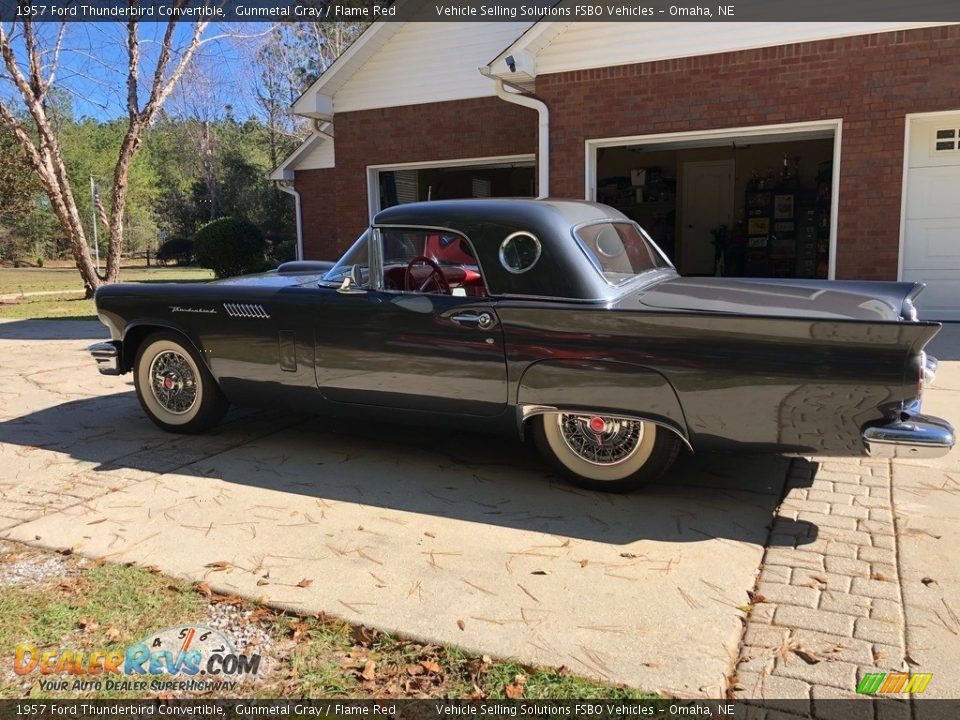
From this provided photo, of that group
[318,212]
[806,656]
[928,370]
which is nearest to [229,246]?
[318,212]

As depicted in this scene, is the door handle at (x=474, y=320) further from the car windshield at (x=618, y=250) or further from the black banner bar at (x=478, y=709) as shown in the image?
the black banner bar at (x=478, y=709)

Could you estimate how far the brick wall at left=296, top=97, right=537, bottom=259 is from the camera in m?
12.0

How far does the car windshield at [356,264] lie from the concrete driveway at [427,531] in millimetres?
1153

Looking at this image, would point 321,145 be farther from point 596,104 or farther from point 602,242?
point 602,242

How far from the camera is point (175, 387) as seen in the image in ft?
17.6

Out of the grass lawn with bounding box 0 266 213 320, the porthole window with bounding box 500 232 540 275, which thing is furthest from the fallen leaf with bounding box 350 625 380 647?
the grass lawn with bounding box 0 266 213 320

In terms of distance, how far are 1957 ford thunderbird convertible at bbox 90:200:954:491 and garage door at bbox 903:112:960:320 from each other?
5.49 metres

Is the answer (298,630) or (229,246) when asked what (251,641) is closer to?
(298,630)

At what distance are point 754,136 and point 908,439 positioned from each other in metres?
7.39

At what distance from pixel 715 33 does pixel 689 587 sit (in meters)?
8.26

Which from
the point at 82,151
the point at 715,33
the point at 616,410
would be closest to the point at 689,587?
the point at 616,410

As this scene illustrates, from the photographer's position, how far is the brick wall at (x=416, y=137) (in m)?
12.0

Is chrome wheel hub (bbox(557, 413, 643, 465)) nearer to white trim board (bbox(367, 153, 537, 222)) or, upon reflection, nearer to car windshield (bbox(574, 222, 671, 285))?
car windshield (bbox(574, 222, 671, 285))

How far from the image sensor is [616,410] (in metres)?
3.84
